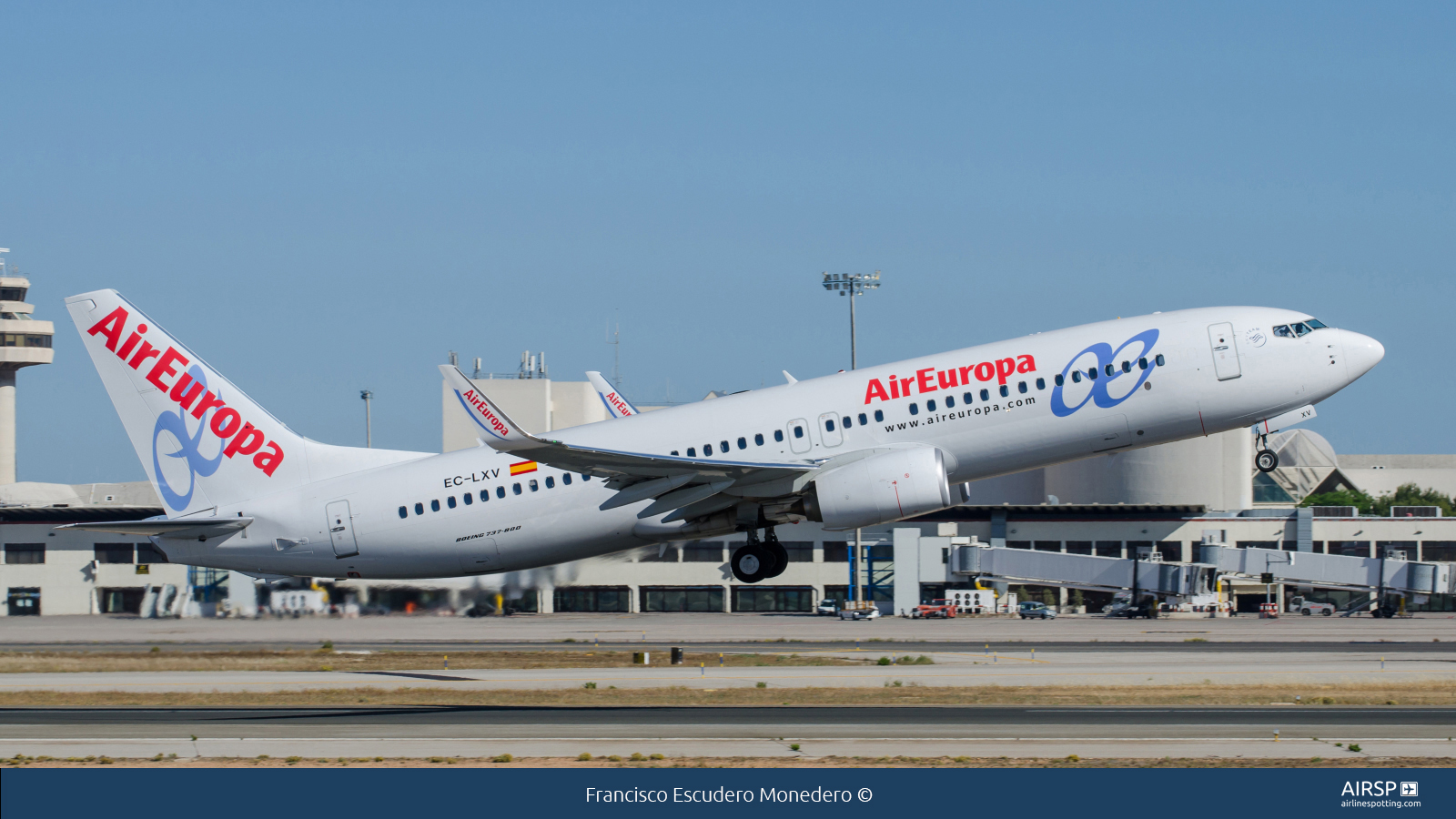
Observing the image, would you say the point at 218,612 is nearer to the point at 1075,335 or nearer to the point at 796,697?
the point at 796,697

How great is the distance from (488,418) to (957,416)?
1102 centimetres

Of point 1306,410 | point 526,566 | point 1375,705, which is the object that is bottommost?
point 1375,705

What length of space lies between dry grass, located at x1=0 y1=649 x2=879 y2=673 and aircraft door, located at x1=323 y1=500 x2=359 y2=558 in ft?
38.2

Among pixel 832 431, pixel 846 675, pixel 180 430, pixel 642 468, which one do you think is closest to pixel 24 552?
pixel 180 430

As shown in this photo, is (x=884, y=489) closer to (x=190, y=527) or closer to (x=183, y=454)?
(x=190, y=527)

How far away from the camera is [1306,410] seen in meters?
34.7

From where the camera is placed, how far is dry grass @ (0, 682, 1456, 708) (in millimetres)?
37681

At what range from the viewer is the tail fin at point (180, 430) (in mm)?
39219

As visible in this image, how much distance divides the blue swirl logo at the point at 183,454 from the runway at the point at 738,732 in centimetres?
581

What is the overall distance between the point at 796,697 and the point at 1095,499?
8211 centimetres

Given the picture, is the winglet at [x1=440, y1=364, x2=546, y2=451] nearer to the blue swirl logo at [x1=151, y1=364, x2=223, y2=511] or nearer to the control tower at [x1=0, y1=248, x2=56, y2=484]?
the blue swirl logo at [x1=151, y1=364, x2=223, y2=511]

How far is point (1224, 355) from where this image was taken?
3406 centimetres

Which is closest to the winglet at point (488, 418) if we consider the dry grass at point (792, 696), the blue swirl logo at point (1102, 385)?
the dry grass at point (792, 696)
